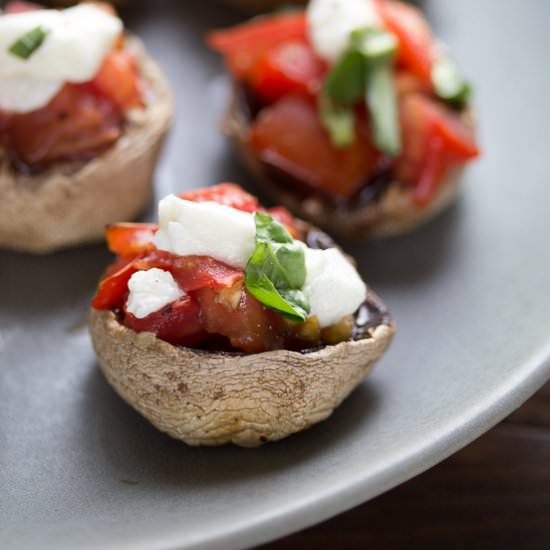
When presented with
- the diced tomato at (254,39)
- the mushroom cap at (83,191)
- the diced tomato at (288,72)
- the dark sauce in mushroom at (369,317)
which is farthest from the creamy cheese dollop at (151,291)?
the diced tomato at (254,39)

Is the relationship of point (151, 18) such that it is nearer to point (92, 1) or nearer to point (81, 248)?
point (92, 1)

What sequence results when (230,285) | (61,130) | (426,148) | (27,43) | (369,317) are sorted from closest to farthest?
(230,285), (369,317), (27,43), (61,130), (426,148)

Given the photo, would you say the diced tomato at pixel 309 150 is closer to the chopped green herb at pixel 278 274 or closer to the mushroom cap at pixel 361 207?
the mushroom cap at pixel 361 207

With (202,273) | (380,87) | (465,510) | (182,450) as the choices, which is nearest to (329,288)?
(202,273)

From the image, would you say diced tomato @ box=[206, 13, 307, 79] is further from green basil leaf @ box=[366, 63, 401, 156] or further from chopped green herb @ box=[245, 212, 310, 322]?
chopped green herb @ box=[245, 212, 310, 322]

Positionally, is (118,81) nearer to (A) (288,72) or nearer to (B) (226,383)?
(A) (288,72)

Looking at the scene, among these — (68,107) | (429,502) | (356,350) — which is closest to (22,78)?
(68,107)

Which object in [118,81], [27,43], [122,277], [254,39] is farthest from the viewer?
[254,39]

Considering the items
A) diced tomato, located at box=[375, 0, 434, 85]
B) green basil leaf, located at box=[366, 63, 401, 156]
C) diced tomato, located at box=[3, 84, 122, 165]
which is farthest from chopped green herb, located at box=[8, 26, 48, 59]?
diced tomato, located at box=[375, 0, 434, 85]

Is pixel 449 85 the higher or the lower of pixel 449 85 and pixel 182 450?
the higher
